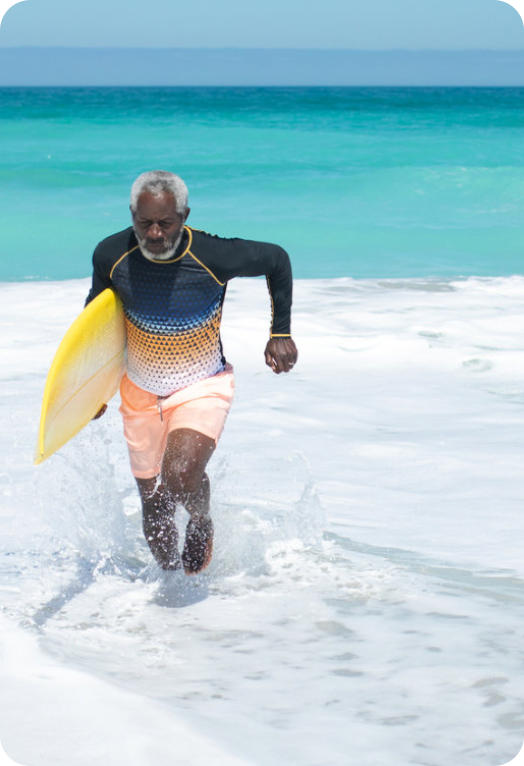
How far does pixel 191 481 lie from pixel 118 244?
0.88 m

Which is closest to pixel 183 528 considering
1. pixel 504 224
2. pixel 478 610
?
A: pixel 478 610

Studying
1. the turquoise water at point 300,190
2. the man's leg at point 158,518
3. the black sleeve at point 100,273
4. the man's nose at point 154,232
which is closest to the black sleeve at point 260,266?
the man's nose at point 154,232

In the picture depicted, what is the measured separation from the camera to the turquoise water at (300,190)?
1540 centimetres

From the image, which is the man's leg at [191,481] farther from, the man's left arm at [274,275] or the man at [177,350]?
the man's left arm at [274,275]

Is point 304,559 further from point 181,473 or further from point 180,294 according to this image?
point 180,294

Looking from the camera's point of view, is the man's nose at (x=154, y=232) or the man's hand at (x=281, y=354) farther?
the man's hand at (x=281, y=354)

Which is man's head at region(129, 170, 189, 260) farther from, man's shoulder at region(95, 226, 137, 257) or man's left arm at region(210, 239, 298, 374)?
man's left arm at region(210, 239, 298, 374)

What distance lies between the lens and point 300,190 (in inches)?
885

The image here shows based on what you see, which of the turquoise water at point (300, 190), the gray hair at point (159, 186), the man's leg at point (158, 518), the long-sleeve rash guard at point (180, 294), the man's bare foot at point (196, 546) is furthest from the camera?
the turquoise water at point (300, 190)

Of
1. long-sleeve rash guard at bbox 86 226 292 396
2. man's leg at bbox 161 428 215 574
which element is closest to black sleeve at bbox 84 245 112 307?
long-sleeve rash guard at bbox 86 226 292 396

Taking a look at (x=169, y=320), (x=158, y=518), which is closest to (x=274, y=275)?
(x=169, y=320)

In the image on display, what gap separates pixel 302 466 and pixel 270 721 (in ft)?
7.70

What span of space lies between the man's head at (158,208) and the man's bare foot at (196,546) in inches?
40.1

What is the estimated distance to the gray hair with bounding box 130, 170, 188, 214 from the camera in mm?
3418
